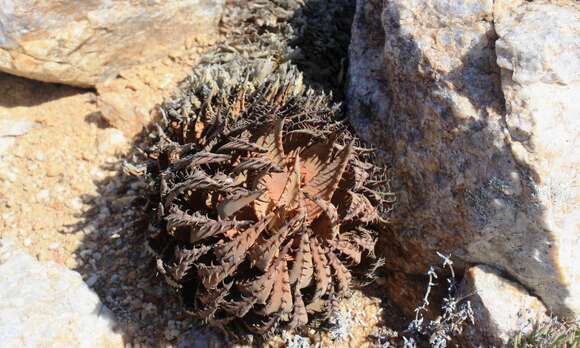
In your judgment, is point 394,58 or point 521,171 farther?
point 394,58

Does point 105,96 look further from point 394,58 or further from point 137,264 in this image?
point 394,58

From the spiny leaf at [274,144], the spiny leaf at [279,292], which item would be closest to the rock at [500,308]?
the spiny leaf at [279,292]

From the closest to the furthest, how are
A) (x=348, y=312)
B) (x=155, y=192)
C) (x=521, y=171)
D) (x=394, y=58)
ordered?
(x=521, y=171), (x=155, y=192), (x=394, y=58), (x=348, y=312)

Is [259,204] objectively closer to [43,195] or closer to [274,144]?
[274,144]

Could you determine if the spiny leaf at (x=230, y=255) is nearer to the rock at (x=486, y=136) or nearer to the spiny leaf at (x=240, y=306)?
the spiny leaf at (x=240, y=306)

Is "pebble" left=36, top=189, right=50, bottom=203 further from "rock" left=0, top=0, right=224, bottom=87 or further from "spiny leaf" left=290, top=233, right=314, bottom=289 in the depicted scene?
"spiny leaf" left=290, top=233, right=314, bottom=289

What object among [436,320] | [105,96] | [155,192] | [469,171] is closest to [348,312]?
[436,320]

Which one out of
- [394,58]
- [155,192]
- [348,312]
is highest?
[394,58]
